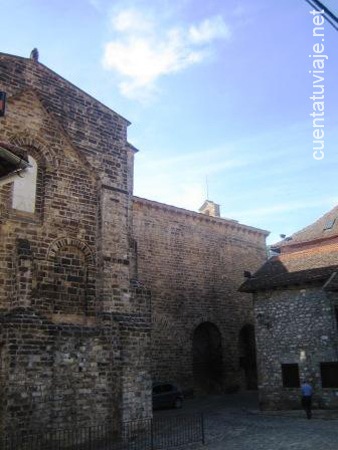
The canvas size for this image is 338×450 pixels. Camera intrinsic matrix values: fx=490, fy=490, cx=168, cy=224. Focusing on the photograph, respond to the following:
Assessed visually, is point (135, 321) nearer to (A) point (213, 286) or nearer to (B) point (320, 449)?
(B) point (320, 449)

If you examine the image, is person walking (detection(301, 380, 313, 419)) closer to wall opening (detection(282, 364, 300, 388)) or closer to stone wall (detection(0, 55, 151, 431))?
wall opening (detection(282, 364, 300, 388))

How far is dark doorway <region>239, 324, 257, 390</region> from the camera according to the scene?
91.0 ft

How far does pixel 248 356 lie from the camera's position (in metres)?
28.2

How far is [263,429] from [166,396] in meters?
7.16

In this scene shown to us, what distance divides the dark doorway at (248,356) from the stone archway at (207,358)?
1812 mm

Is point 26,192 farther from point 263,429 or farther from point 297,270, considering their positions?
point 297,270

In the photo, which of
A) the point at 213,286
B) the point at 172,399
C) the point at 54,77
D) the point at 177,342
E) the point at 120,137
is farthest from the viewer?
the point at 213,286

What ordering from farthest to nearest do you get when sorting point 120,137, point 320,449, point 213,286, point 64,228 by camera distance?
point 213,286 → point 120,137 → point 64,228 → point 320,449

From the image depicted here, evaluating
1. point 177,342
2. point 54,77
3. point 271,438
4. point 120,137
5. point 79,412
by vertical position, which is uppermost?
point 54,77

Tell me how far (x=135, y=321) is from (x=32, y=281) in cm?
346

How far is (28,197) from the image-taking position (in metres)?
13.3

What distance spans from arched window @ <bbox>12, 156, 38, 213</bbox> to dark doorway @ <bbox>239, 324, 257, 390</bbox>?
1817 centimetres

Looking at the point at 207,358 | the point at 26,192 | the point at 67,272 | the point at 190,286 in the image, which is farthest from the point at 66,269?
the point at 207,358

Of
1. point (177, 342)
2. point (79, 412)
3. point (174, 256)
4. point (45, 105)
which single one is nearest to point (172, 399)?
point (177, 342)
